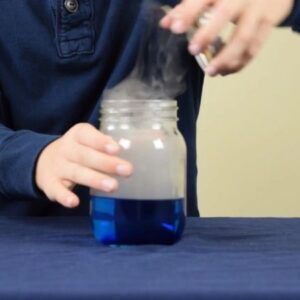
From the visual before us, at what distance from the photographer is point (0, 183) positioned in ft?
2.14

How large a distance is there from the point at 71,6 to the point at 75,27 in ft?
0.08

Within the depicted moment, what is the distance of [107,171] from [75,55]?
0.32 m

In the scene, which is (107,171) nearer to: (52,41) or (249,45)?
(249,45)

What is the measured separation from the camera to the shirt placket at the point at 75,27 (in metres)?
0.76

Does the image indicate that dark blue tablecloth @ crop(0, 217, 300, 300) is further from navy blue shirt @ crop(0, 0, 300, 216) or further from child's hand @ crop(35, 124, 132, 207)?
navy blue shirt @ crop(0, 0, 300, 216)

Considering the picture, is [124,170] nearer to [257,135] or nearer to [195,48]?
[195,48]

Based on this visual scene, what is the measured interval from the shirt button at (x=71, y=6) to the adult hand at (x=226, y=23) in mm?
255

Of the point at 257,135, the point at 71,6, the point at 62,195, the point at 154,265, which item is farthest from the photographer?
the point at 257,135

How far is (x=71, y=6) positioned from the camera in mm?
758

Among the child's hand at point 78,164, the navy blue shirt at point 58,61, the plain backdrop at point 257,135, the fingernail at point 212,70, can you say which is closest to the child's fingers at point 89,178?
the child's hand at point 78,164

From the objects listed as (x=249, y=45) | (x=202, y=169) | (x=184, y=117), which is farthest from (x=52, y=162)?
(x=202, y=169)

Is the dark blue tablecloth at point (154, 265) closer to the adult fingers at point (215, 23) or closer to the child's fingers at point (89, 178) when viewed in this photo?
the child's fingers at point (89, 178)

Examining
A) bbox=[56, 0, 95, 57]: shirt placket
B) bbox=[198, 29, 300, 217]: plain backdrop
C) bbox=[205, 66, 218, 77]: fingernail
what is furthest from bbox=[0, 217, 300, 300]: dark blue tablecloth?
bbox=[198, 29, 300, 217]: plain backdrop

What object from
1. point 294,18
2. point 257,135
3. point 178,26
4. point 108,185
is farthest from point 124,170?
point 257,135
